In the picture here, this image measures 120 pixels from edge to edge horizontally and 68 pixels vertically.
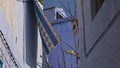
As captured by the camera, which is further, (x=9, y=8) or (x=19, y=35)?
(x=19, y=35)

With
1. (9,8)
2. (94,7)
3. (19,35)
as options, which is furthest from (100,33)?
(19,35)

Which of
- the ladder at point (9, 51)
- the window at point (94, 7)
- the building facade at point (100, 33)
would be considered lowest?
the ladder at point (9, 51)

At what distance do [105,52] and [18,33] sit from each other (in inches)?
299

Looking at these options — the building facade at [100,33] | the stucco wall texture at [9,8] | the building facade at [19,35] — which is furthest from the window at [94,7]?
the stucco wall texture at [9,8]

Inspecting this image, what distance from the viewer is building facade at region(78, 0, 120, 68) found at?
2725mm

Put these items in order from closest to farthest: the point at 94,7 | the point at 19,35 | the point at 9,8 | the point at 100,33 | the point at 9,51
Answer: the point at 100,33
the point at 94,7
the point at 9,51
the point at 9,8
the point at 19,35

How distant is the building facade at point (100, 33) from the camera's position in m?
2.72

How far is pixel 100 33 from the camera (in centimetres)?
340

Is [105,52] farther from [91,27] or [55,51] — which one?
[55,51]

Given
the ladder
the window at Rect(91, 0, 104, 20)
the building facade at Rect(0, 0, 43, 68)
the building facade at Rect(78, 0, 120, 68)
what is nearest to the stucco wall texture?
the building facade at Rect(0, 0, 43, 68)

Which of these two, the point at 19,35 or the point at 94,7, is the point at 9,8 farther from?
the point at 94,7

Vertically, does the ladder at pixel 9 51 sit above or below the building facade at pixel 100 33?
below

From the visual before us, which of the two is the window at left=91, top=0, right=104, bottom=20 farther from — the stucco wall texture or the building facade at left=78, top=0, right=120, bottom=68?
the stucco wall texture

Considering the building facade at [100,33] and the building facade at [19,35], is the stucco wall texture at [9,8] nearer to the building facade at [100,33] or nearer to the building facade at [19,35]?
the building facade at [19,35]
